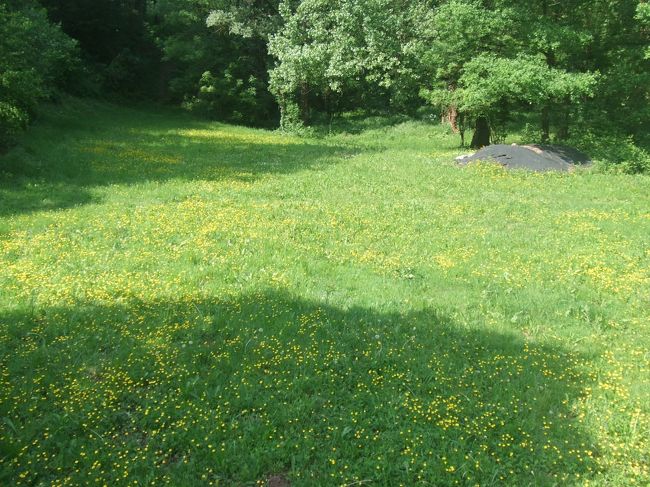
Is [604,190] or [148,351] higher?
[604,190]

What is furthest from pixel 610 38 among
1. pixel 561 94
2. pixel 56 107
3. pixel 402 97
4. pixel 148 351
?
pixel 56 107

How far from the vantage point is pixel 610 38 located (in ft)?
73.2

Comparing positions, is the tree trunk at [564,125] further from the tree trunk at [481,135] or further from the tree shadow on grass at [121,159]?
the tree shadow on grass at [121,159]

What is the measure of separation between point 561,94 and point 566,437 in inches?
698

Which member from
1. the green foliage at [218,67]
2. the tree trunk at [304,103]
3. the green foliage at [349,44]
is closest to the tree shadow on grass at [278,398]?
the green foliage at [349,44]

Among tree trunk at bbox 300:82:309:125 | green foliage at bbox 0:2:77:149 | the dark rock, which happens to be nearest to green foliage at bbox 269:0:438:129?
tree trunk at bbox 300:82:309:125

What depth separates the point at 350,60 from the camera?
33.2m

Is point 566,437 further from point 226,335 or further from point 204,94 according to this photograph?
point 204,94

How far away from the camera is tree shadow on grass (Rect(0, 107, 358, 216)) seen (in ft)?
45.3

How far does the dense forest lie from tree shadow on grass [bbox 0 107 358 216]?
1.72m

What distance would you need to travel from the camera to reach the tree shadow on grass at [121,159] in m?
13.8

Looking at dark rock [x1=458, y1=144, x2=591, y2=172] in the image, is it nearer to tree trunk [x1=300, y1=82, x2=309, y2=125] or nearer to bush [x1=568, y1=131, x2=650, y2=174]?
bush [x1=568, y1=131, x2=650, y2=174]

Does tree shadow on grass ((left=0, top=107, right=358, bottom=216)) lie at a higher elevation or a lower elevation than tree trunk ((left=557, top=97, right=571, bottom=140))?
lower

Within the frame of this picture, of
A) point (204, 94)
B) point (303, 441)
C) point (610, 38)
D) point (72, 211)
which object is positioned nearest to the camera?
point (303, 441)
